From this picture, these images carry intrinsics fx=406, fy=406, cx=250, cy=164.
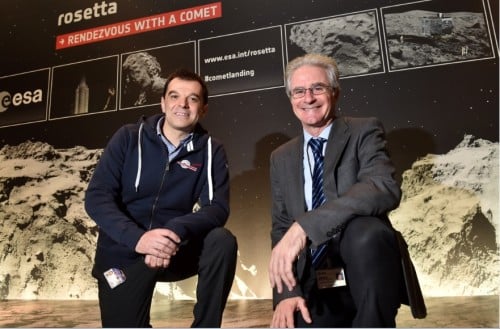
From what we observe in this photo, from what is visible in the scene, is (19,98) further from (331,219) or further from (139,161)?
(331,219)

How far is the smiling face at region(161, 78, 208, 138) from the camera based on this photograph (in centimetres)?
146

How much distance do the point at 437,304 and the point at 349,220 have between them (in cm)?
130

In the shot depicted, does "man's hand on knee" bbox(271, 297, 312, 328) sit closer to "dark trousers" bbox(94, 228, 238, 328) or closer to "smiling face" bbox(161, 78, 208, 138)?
"dark trousers" bbox(94, 228, 238, 328)

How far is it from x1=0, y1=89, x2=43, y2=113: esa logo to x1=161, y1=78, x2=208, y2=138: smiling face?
194 centimetres

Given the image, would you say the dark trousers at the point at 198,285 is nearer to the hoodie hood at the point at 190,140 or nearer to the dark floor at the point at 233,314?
the hoodie hood at the point at 190,140

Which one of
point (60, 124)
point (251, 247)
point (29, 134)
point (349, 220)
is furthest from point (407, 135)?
point (29, 134)

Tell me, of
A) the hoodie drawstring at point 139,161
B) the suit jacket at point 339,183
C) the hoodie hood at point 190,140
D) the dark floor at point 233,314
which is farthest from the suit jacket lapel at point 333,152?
the dark floor at point 233,314

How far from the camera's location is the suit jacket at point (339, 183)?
1.00 meters

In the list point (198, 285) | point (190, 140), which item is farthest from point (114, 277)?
point (190, 140)

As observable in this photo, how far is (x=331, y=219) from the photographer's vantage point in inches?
39.2

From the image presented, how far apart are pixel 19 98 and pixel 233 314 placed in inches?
90.7

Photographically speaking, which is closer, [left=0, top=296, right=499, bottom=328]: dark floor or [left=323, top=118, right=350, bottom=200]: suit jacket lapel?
[left=323, top=118, right=350, bottom=200]: suit jacket lapel

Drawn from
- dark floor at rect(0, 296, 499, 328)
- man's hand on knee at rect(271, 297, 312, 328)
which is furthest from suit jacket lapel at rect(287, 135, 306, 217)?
dark floor at rect(0, 296, 499, 328)

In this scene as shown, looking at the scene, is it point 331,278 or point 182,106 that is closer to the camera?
point 331,278
